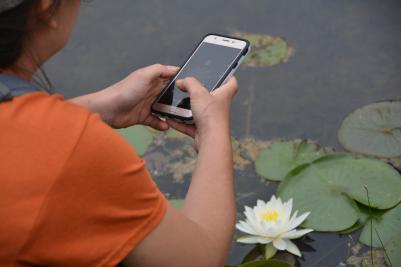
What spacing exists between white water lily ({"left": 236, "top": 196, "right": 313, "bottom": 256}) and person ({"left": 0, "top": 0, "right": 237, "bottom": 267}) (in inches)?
20.9

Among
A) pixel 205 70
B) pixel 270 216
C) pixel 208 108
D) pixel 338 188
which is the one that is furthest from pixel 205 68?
pixel 338 188

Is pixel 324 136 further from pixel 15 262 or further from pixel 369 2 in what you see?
pixel 15 262

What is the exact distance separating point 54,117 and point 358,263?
35.7 inches

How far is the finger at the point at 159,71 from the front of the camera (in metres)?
1.24

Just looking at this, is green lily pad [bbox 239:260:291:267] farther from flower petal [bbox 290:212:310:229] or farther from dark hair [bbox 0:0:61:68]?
dark hair [bbox 0:0:61:68]

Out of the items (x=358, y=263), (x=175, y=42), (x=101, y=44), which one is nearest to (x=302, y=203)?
(x=358, y=263)

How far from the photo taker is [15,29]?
2.60 feet

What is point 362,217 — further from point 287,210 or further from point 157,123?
point 157,123

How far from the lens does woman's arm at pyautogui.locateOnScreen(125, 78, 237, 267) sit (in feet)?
2.66

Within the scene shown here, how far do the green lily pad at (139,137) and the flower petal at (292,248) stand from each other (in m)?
0.52

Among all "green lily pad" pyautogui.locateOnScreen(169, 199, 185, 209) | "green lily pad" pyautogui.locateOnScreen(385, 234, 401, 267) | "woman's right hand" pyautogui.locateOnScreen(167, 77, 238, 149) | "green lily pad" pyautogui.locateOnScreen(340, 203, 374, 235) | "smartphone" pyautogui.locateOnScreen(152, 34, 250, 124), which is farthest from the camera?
"green lily pad" pyautogui.locateOnScreen(169, 199, 185, 209)

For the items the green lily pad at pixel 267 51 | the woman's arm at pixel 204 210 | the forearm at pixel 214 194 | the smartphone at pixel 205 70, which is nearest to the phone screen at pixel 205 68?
the smartphone at pixel 205 70

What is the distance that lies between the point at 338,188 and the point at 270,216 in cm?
21

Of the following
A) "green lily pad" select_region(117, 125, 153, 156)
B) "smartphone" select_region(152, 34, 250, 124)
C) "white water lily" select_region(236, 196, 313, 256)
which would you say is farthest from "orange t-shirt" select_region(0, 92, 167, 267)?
"green lily pad" select_region(117, 125, 153, 156)
